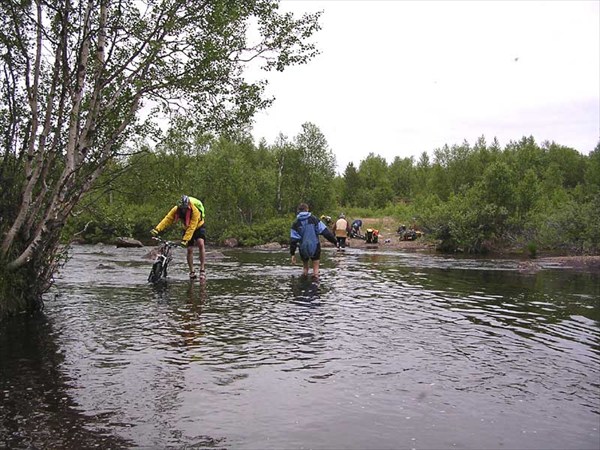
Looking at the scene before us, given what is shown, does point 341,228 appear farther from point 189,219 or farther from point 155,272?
point 155,272

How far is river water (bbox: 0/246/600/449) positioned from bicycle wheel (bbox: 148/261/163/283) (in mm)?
2160

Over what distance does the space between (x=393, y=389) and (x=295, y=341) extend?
Result: 8.39ft

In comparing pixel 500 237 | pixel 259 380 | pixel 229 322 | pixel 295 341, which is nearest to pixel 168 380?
pixel 259 380

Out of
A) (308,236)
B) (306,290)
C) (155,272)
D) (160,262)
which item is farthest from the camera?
(308,236)

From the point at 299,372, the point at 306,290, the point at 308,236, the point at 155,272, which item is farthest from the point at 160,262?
the point at 299,372

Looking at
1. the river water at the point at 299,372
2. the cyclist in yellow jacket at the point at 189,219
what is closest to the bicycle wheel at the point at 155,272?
the cyclist in yellow jacket at the point at 189,219

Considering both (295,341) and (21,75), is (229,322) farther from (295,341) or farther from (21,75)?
(21,75)

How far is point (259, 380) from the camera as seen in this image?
676 centimetres

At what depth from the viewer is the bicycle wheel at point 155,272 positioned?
15.7 meters

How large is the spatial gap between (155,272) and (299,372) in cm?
956

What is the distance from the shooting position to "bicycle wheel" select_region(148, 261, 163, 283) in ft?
51.6

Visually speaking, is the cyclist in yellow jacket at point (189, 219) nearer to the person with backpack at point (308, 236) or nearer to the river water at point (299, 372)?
the river water at point (299, 372)

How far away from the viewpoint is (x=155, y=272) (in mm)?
15742

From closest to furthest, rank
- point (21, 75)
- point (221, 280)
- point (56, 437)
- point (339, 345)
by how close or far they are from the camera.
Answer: point (56, 437)
point (339, 345)
point (21, 75)
point (221, 280)
